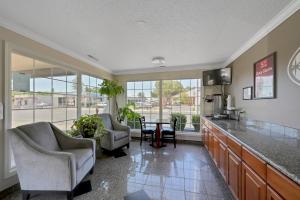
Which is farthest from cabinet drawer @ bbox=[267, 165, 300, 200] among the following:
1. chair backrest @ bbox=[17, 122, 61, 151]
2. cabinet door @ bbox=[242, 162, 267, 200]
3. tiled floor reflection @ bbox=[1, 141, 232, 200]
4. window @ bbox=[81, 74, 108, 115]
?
window @ bbox=[81, 74, 108, 115]

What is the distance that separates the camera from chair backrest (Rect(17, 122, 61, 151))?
211cm

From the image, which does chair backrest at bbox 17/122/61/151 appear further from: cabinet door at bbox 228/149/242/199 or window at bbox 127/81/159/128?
window at bbox 127/81/159/128

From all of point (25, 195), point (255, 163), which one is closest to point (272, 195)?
point (255, 163)

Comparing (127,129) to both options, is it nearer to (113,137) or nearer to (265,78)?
(113,137)

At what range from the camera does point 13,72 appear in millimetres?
2359

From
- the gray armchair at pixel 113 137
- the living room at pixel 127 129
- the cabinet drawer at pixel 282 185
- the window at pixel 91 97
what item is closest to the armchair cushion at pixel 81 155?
the living room at pixel 127 129

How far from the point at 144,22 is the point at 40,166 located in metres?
2.28

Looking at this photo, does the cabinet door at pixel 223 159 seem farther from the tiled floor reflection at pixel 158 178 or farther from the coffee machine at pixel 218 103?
the coffee machine at pixel 218 103

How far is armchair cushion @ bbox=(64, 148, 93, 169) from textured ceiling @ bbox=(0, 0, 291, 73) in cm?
188

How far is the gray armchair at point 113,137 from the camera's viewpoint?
138 inches

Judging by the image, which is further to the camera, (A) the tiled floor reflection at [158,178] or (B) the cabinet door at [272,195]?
(A) the tiled floor reflection at [158,178]

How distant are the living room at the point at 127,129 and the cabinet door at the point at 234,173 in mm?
22

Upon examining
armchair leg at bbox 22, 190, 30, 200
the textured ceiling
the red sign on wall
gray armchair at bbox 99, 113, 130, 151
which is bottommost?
armchair leg at bbox 22, 190, 30, 200

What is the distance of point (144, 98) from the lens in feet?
17.3
